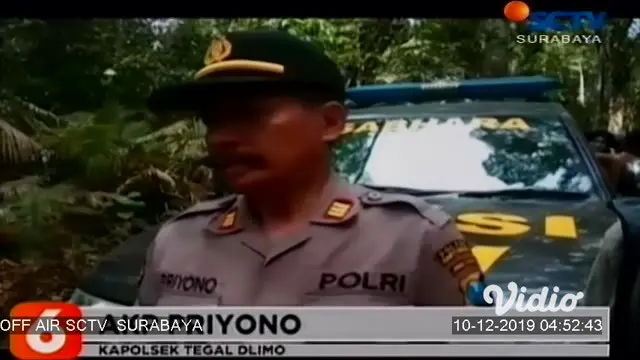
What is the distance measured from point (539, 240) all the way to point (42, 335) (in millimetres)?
1252

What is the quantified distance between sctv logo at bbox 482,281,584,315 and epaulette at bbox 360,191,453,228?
205 mm

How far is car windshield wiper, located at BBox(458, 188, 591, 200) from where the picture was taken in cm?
286

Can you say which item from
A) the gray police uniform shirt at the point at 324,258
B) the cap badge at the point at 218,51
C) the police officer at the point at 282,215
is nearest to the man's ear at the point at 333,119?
the police officer at the point at 282,215

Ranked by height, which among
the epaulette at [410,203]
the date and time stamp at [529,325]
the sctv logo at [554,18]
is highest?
the sctv logo at [554,18]

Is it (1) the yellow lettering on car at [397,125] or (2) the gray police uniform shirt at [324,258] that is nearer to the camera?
(2) the gray police uniform shirt at [324,258]

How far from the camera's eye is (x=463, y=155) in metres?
2.91

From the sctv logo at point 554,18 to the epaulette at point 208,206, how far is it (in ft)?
2.69

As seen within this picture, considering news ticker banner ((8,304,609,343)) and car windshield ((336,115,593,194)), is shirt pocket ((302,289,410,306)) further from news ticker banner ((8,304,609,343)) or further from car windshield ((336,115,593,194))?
car windshield ((336,115,593,194))

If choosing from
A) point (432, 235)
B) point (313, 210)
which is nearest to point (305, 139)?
point (313, 210)

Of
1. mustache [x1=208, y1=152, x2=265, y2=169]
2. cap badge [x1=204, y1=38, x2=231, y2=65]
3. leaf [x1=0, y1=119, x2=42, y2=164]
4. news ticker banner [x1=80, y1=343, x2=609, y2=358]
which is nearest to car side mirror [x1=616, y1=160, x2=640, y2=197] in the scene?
news ticker banner [x1=80, y1=343, x2=609, y2=358]

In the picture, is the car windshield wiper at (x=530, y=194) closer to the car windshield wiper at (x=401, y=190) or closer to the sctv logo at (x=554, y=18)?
the car windshield wiper at (x=401, y=190)

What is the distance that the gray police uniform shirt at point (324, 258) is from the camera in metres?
2.79

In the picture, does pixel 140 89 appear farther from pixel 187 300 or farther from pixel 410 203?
pixel 410 203

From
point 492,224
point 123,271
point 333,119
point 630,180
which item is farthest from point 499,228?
point 123,271
